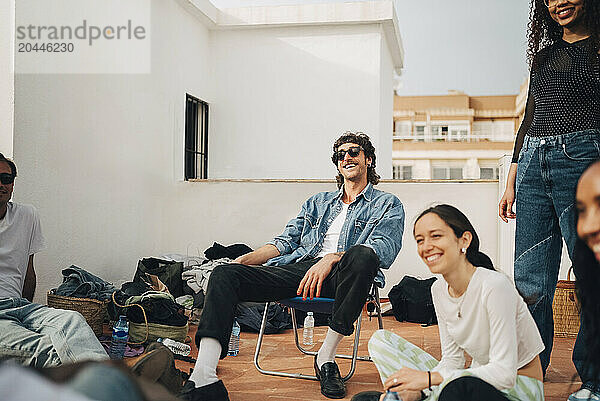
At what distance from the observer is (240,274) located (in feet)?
10.1

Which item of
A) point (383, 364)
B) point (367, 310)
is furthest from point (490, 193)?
point (383, 364)

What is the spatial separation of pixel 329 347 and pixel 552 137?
1.37 m

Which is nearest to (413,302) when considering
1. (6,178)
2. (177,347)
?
(177,347)

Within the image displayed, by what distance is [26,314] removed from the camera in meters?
3.03

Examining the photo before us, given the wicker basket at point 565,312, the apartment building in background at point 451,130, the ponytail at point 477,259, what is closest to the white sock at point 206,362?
the ponytail at point 477,259

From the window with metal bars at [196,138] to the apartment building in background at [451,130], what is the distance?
1324 cm

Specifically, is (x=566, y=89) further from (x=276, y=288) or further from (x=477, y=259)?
(x=276, y=288)

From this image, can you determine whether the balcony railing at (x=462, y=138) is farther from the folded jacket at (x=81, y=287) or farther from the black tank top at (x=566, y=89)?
the black tank top at (x=566, y=89)

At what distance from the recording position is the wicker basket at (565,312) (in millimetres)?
4688

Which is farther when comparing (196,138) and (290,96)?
(290,96)

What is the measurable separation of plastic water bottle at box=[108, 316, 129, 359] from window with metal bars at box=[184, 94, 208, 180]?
3.64 meters

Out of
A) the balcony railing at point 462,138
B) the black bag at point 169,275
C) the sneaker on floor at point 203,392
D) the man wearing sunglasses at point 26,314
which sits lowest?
the sneaker on floor at point 203,392

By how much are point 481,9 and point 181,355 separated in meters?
12.8

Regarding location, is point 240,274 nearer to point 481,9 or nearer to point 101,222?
point 101,222
